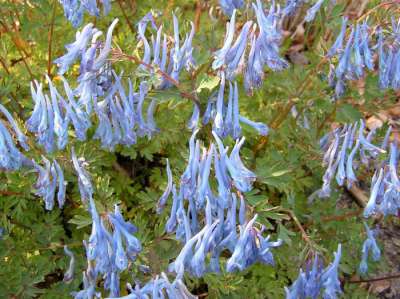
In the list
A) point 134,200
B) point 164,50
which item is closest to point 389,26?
point 164,50

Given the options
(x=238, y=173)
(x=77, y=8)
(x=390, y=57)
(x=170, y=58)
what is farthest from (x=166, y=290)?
(x=390, y=57)

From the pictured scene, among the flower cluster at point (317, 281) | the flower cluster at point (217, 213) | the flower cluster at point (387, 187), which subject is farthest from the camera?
the flower cluster at point (387, 187)

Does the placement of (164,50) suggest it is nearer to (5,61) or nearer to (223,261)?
(223,261)

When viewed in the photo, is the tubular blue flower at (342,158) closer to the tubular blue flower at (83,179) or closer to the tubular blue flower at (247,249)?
the tubular blue flower at (247,249)

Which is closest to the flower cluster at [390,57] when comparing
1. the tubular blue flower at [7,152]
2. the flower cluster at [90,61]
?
the flower cluster at [90,61]

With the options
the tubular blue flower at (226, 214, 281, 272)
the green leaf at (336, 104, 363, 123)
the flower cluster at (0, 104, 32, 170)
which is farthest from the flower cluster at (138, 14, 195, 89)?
the green leaf at (336, 104, 363, 123)

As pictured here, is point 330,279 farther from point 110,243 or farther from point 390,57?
point 390,57

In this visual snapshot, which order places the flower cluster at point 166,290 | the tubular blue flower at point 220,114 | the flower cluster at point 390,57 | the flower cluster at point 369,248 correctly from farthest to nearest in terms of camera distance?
the flower cluster at point 369,248, the flower cluster at point 390,57, the tubular blue flower at point 220,114, the flower cluster at point 166,290

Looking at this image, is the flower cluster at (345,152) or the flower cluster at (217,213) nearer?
the flower cluster at (217,213)
